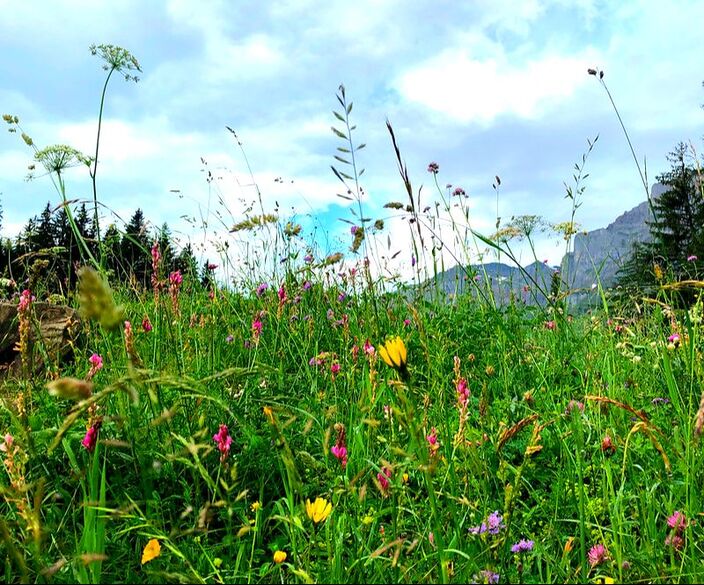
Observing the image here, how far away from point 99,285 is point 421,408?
2.13 metres

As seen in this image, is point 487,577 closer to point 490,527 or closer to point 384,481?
point 490,527

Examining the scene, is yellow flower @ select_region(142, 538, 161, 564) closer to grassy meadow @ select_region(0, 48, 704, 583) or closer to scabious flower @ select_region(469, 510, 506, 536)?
grassy meadow @ select_region(0, 48, 704, 583)

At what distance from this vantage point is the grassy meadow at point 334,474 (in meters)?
1.21

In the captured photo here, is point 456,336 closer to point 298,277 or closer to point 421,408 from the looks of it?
point 298,277

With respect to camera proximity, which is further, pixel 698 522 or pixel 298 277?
pixel 298 277

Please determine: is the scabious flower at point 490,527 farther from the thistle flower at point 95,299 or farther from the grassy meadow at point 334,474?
the thistle flower at point 95,299

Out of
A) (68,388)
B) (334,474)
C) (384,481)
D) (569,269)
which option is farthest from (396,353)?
(569,269)

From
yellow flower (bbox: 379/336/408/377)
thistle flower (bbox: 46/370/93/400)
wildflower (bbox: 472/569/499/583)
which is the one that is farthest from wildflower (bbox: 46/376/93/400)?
wildflower (bbox: 472/569/499/583)

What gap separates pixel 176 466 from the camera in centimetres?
210

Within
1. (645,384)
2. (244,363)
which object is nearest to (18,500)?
(244,363)

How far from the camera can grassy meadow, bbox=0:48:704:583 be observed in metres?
1.21

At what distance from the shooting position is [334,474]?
1.90 metres

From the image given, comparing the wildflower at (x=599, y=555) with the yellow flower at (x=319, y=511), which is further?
the wildflower at (x=599, y=555)

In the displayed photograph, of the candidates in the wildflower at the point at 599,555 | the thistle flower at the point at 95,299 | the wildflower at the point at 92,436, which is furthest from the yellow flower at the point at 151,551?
the wildflower at the point at 599,555
